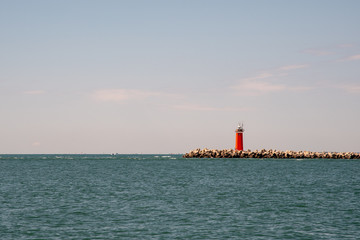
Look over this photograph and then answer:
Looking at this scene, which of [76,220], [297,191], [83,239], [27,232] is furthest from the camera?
[297,191]

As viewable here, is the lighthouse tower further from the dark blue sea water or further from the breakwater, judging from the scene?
the dark blue sea water

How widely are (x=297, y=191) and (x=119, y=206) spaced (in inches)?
674

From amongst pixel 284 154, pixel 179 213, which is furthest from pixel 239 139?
pixel 179 213

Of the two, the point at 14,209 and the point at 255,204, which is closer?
the point at 14,209

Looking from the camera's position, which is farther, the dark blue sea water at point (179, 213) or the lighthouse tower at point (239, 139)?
A: the lighthouse tower at point (239, 139)

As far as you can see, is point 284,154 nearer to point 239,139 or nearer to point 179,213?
point 239,139

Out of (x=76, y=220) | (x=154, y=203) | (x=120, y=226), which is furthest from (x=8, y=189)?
(x=120, y=226)

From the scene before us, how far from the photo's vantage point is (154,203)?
30234 mm

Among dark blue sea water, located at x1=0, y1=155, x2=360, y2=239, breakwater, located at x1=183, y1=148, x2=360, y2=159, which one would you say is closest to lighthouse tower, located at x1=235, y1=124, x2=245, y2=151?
breakwater, located at x1=183, y1=148, x2=360, y2=159

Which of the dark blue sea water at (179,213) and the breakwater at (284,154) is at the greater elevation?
the breakwater at (284,154)

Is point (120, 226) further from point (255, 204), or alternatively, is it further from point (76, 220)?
point (255, 204)

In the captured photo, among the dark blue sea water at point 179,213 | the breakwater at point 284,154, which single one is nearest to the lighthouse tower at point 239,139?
the breakwater at point 284,154

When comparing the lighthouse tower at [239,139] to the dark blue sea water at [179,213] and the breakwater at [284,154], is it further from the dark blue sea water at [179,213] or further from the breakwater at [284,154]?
the dark blue sea water at [179,213]

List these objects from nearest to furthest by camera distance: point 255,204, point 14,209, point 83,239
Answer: point 83,239
point 14,209
point 255,204
